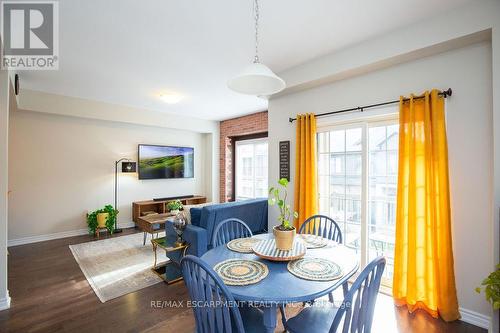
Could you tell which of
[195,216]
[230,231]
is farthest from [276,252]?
[195,216]

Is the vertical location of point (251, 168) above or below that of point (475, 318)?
above

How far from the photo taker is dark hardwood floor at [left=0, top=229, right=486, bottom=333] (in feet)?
6.61

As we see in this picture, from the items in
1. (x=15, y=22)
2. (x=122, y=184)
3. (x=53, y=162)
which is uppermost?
(x=15, y=22)

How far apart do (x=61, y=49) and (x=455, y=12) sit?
394 centimetres

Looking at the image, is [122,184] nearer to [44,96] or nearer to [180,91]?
[44,96]

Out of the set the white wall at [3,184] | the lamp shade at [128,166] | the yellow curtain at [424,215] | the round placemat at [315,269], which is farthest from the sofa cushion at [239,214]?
the lamp shade at [128,166]

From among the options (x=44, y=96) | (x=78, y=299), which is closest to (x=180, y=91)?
(x=44, y=96)

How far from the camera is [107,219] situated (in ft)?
15.4

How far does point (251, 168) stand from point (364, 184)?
355 centimetres

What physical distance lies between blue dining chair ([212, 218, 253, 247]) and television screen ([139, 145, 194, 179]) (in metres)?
3.83

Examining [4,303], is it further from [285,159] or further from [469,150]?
[469,150]

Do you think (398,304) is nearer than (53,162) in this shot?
Yes

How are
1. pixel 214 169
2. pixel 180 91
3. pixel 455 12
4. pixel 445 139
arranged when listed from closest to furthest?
pixel 455 12, pixel 445 139, pixel 180 91, pixel 214 169

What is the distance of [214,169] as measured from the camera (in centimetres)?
658
